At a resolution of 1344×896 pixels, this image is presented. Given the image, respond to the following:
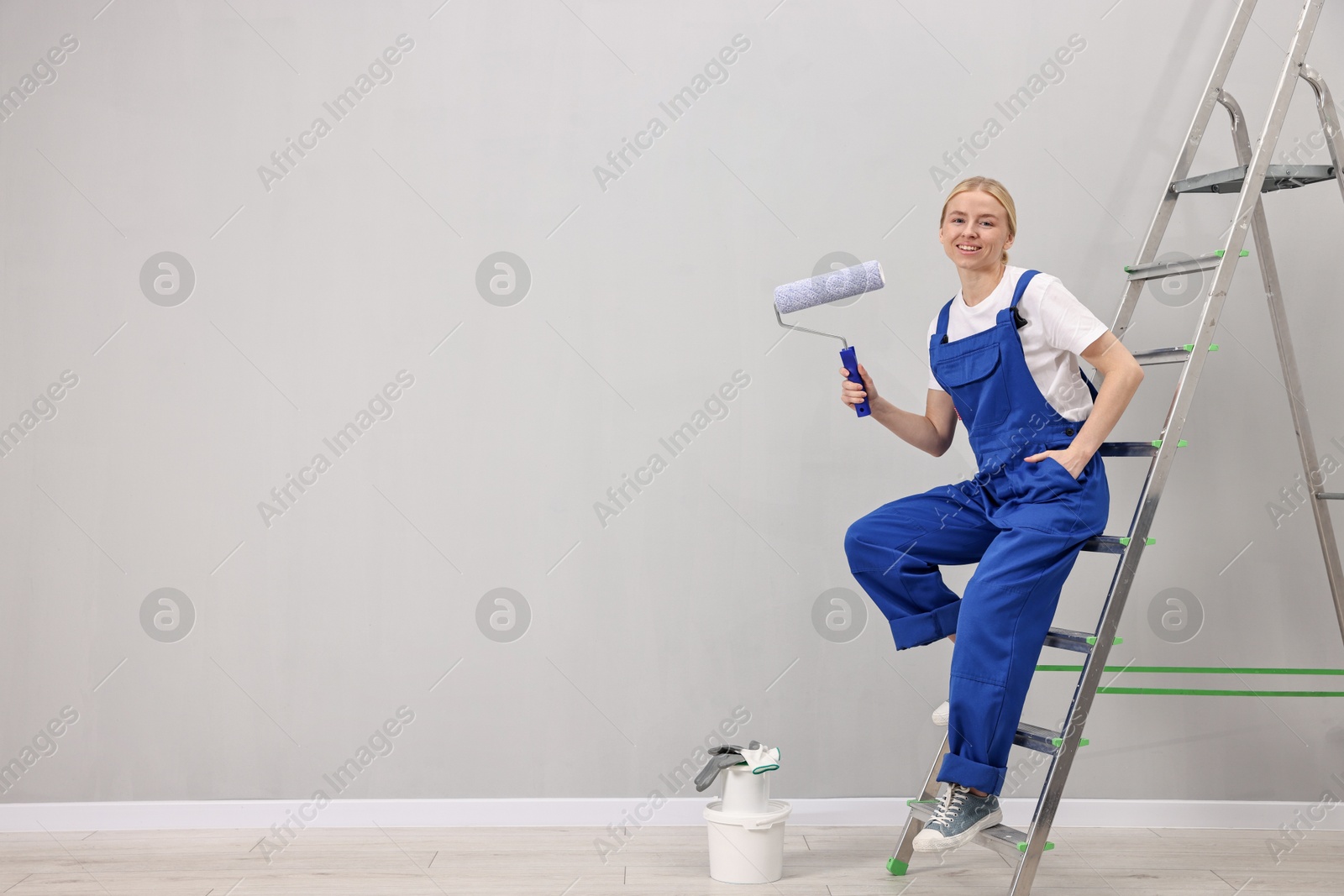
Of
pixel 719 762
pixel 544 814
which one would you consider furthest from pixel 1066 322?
pixel 544 814

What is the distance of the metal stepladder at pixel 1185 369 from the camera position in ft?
6.33

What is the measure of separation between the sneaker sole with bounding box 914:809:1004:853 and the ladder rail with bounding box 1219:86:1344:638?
1161 millimetres

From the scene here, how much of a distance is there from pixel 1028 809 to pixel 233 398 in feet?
7.71

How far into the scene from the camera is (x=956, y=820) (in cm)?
189

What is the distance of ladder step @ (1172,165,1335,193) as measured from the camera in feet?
7.23

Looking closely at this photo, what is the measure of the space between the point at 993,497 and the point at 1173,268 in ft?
2.10

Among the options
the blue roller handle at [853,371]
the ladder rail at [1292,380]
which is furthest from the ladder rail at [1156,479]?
the blue roller handle at [853,371]

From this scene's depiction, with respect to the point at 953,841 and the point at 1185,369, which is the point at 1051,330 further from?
the point at 953,841

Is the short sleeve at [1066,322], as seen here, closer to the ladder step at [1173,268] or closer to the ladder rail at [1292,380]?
the ladder step at [1173,268]

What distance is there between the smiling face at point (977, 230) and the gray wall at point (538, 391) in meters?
0.41

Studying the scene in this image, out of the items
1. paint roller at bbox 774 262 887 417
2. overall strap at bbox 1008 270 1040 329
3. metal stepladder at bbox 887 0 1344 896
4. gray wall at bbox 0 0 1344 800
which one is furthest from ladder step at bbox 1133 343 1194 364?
paint roller at bbox 774 262 887 417

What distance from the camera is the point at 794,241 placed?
2559 millimetres

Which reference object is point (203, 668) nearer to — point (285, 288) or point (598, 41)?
point (285, 288)

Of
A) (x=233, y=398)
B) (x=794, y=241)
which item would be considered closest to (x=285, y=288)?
(x=233, y=398)
